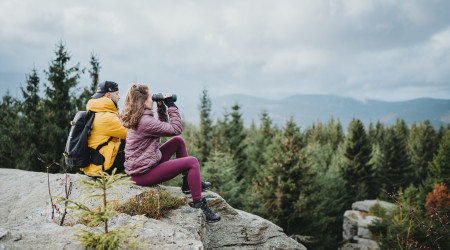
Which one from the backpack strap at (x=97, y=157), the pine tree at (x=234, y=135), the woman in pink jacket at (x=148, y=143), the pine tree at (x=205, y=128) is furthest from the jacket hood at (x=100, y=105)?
the pine tree at (x=234, y=135)

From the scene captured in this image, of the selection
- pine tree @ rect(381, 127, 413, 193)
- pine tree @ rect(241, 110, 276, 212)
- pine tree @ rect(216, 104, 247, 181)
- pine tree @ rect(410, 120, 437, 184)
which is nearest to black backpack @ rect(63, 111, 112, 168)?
pine tree @ rect(241, 110, 276, 212)

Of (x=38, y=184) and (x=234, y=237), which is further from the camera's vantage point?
(x=38, y=184)

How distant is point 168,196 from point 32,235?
2.12m

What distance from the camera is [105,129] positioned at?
473 centimetres

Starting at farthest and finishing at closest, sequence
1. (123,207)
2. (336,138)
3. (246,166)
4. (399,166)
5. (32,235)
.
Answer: (336,138)
(399,166)
(246,166)
(123,207)
(32,235)

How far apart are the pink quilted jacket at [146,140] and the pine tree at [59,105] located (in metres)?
5.68

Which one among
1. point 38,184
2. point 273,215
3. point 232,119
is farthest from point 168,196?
point 232,119

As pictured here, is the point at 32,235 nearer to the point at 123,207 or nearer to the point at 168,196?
the point at 123,207

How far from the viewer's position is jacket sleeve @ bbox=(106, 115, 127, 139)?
471 cm

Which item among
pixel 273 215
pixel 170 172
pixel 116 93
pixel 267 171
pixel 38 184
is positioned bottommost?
pixel 273 215

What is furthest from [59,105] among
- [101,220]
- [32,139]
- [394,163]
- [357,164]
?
[394,163]

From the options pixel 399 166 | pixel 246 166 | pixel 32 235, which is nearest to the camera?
pixel 32 235

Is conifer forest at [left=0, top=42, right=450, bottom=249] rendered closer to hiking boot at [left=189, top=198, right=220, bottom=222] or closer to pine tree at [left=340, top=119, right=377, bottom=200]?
pine tree at [left=340, top=119, right=377, bottom=200]

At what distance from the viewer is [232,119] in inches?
943
